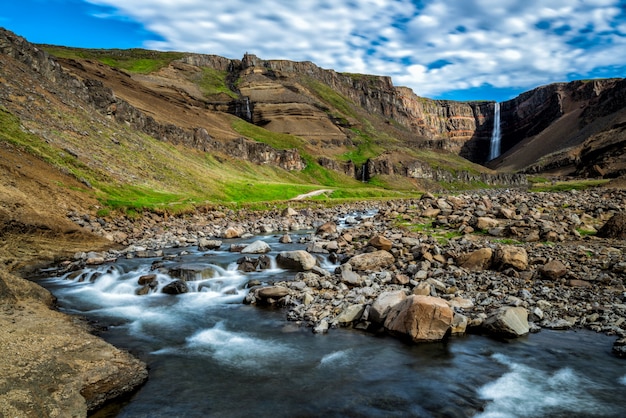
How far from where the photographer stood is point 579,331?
1277cm

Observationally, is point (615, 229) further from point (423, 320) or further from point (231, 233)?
point (231, 233)

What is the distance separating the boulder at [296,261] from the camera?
22.2 m

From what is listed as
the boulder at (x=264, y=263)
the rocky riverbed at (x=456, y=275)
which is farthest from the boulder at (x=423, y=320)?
the boulder at (x=264, y=263)

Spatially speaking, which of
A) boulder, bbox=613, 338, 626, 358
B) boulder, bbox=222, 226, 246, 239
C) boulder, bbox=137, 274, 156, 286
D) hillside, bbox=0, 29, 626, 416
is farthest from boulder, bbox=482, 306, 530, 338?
boulder, bbox=222, 226, 246, 239

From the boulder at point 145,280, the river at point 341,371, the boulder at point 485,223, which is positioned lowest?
the river at point 341,371

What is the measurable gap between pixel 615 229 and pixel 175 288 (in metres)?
26.3

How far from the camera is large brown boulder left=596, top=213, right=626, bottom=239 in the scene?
23359 mm

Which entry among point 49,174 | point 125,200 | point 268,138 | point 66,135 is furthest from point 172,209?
point 268,138

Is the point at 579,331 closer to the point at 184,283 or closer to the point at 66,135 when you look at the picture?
the point at 184,283

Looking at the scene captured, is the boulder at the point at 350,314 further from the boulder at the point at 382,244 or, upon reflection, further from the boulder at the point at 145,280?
the boulder at the point at 145,280

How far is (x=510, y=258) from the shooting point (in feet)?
60.3

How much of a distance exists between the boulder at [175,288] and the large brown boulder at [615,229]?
25.5 metres

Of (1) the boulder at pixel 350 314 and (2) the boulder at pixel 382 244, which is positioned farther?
(2) the boulder at pixel 382 244

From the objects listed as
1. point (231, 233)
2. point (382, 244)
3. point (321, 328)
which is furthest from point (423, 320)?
point (231, 233)
